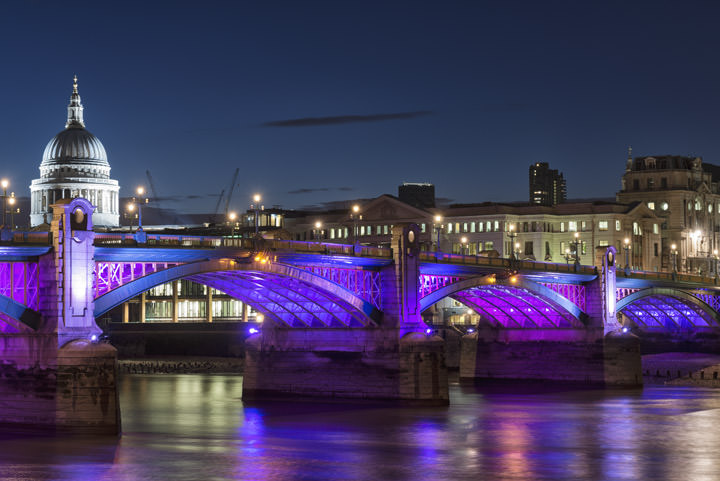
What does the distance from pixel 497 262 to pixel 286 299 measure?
847 inches

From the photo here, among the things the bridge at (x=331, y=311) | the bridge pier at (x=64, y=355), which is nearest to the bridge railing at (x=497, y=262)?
the bridge at (x=331, y=311)

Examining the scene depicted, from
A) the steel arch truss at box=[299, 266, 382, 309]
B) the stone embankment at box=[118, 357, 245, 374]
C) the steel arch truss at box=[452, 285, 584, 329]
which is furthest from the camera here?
the stone embankment at box=[118, 357, 245, 374]

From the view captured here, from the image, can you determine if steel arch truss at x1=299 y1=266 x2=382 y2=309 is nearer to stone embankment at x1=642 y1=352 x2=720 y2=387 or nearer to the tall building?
stone embankment at x1=642 y1=352 x2=720 y2=387

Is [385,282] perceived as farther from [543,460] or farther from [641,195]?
[641,195]

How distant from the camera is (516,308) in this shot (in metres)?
109

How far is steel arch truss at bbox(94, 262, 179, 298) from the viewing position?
6744 cm

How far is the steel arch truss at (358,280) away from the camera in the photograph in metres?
83.1

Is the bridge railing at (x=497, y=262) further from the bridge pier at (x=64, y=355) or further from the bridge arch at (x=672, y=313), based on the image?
the bridge pier at (x=64, y=355)

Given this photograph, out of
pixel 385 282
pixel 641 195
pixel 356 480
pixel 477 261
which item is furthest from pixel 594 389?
pixel 641 195

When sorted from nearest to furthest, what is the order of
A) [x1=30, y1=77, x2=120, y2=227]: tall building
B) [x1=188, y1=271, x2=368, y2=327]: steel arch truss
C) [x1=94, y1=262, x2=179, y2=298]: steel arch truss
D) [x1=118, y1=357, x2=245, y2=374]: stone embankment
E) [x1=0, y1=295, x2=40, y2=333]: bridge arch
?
[x1=0, y1=295, x2=40, y2=333]: bridge arch < [x1=94, y1=262, x2=179, y2=298]: steel arch truss < [x1=188, y1=271, x2=368, y2=327]: steel arch truss < [x1=118, y1=357, x2=245, y2=374]: stone embankment < [x1=30, y1=77, x2=120, y2=227]: tall building

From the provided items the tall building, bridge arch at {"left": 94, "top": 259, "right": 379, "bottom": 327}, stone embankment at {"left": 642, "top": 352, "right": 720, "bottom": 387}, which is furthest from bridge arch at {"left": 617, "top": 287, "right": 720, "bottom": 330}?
the tall building

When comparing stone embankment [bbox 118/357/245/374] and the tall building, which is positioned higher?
the tall building

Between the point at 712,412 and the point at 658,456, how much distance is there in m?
23.2

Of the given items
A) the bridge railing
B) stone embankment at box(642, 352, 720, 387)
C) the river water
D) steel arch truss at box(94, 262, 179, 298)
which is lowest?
the river water
